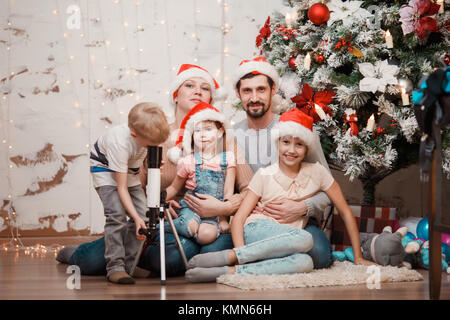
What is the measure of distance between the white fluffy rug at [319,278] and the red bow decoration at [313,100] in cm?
88

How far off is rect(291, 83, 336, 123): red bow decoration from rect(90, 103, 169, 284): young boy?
0.97m

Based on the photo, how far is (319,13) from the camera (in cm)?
291

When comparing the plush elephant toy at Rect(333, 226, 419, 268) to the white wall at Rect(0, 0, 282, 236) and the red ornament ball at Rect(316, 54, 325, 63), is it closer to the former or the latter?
the red ornament ball at Rect(316, 54, 325, 63)

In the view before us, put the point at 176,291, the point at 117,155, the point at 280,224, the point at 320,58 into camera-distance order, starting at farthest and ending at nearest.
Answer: the point at 320,58, the point at 280,224, the point at 117,155, the point at 176,291

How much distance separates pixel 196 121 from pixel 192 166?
0.65 ft

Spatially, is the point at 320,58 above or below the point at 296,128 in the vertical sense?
above

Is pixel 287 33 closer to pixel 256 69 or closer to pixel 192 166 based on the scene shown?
pixel 256 69

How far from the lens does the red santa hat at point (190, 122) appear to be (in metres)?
2.48

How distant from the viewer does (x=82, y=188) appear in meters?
3.86

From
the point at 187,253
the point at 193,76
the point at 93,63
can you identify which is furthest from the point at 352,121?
the point at 93,63

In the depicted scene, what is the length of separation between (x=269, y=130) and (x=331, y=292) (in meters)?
1.03

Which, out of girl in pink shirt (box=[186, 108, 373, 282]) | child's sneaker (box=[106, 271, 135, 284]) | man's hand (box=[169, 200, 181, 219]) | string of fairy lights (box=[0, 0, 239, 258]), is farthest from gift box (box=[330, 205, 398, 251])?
string of fairy lights (box=[0, 0, 239, 258])

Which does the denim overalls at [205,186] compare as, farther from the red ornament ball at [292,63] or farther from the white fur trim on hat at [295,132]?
the red ornament ball at [292,63]

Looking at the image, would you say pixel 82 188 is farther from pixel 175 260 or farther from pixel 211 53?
pixel 175 260
